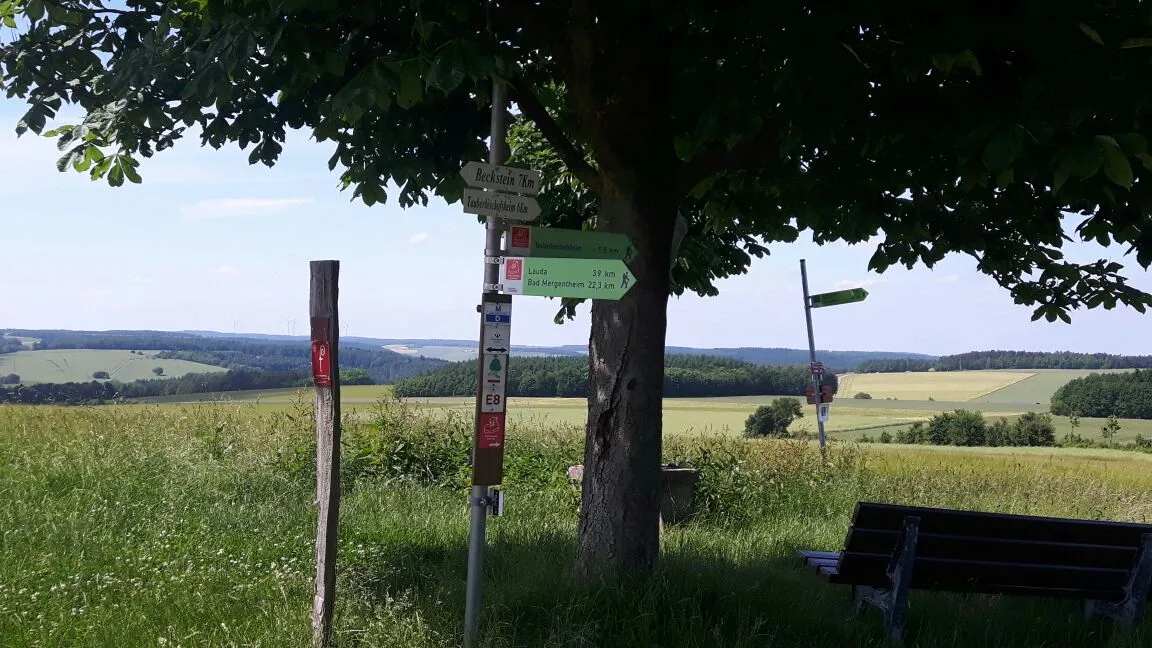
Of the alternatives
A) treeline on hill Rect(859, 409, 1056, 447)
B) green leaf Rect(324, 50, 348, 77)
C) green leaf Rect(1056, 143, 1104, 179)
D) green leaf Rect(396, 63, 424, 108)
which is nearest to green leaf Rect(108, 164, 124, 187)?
green leaf Rect(324, 50, 348, 77)

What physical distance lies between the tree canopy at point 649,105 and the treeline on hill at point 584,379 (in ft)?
10.9

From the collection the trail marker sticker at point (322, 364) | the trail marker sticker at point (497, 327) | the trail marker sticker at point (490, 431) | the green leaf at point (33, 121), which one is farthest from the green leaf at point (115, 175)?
the trail marker sticker at point (490, 431)

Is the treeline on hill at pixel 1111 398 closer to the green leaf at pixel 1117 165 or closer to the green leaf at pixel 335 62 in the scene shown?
the green leaf at pixel 1117 165

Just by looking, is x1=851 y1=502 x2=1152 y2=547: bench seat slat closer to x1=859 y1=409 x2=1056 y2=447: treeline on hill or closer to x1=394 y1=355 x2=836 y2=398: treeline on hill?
x1=394 y1=355 x2=836 y2=398: treeline on hill

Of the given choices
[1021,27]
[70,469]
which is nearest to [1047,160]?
[1021,27]

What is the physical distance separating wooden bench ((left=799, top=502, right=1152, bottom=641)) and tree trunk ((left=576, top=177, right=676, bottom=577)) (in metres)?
1.18

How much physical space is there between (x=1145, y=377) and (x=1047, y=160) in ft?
106

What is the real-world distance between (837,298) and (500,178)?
9.27 meters

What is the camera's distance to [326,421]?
5.13m

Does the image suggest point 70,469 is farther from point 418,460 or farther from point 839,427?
point 839,427

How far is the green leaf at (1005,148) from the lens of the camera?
410 centimetres

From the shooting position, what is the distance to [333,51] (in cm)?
539

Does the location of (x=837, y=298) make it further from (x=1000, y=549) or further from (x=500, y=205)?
(x=500, y=205)

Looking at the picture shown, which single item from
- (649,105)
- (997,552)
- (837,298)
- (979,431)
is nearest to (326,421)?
(649,105)
